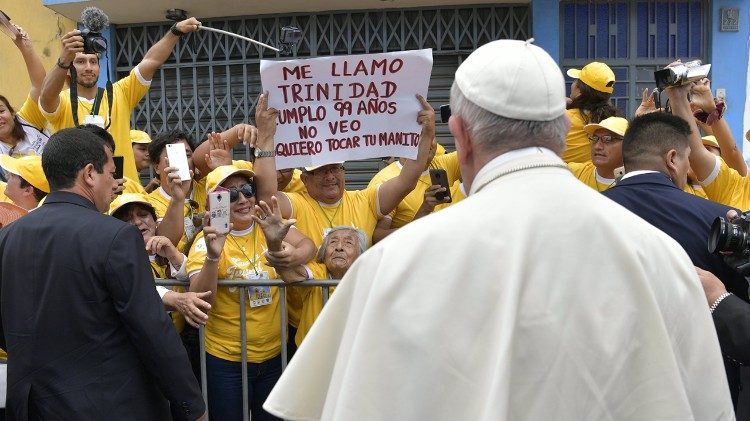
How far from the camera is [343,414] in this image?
5.97 feet

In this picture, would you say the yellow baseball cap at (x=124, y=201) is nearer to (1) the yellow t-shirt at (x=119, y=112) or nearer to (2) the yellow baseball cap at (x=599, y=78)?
(1) the yellow t-shirt at (x=119, y=112)

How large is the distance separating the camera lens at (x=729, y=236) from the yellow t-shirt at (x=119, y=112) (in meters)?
4.09

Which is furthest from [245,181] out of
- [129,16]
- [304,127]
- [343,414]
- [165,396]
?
[129,16]

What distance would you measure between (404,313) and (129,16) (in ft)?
31.1

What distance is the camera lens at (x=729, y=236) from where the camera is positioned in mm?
3135

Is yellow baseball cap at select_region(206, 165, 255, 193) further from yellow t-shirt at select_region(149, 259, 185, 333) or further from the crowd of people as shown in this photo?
yellow t-shirt at select_region(149, 259, 185, 333)

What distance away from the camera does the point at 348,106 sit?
16.6 ft

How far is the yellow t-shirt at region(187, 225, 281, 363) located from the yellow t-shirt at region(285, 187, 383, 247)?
547mm

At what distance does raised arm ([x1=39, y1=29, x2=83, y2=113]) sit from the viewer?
5344mm

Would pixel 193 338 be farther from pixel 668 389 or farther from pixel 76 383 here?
pixel 668 389

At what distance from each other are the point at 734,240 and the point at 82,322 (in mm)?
2463

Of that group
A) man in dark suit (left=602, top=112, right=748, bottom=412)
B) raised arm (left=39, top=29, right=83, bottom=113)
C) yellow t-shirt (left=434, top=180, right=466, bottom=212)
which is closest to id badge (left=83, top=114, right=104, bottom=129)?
raised arm (left=39, top=29, right=83, bottom=113)

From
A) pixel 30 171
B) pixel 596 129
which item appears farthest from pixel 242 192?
pixel 596 129

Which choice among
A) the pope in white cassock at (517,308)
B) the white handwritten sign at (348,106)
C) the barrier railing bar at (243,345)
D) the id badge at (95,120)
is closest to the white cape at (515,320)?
the pope in white cassock at (517,308)
